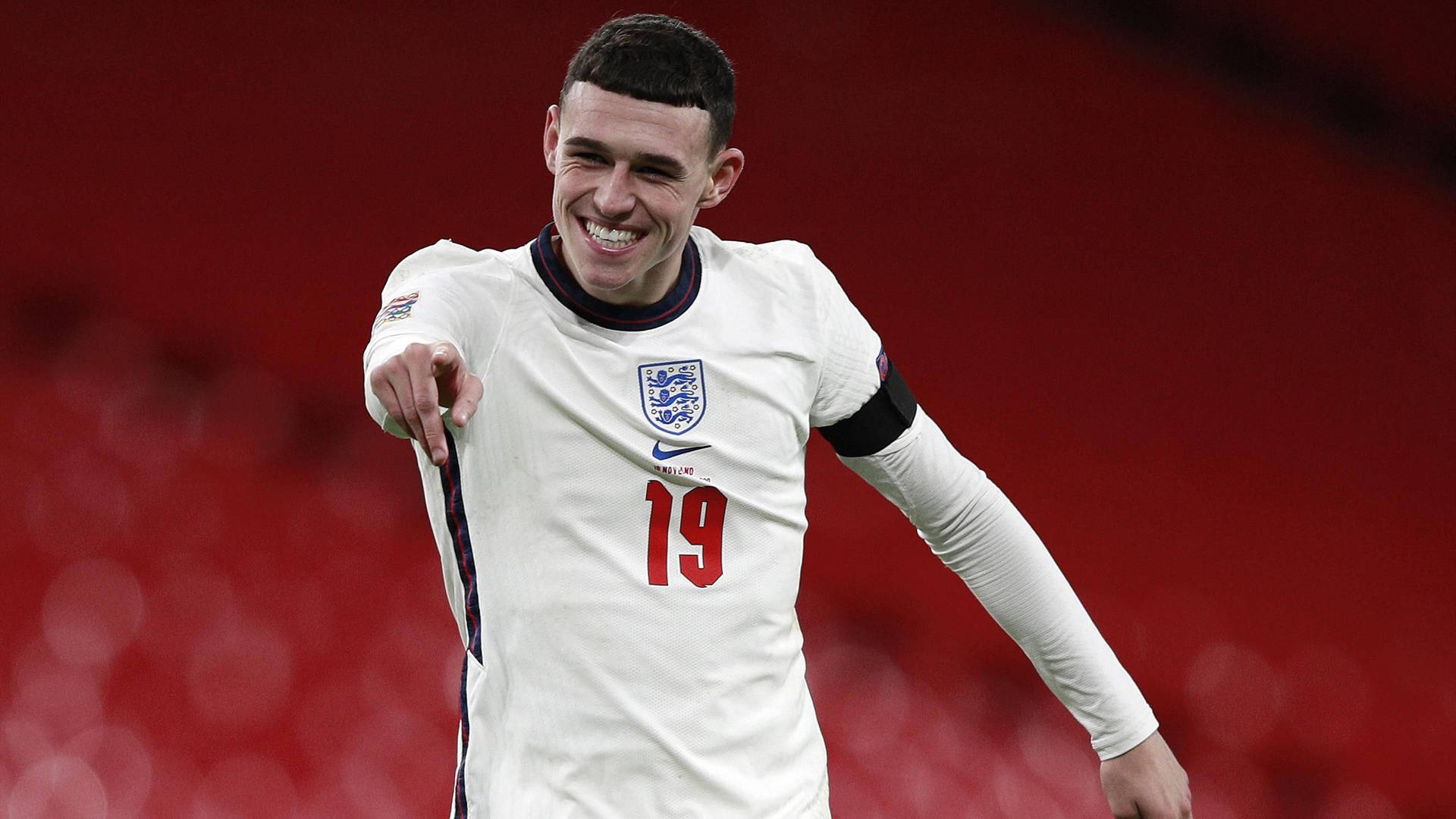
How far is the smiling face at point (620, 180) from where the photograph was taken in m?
1.03

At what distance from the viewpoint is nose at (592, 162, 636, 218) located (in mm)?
1021

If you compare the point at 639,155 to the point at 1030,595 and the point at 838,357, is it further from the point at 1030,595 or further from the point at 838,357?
the point at 1030,595

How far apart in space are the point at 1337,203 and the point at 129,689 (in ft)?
6.58

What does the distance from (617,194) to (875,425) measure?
1.00 ft

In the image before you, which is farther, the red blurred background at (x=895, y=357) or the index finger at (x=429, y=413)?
the red blurred background at (x=895, y=357)

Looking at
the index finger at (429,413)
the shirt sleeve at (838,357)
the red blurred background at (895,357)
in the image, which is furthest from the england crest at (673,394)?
the red blurred background at (895,357)

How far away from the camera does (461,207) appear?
2.19m

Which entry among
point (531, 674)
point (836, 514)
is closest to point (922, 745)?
point (836, 514)

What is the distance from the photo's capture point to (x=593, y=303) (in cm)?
108

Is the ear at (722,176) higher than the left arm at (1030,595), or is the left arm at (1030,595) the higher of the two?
the ear at (722,176)

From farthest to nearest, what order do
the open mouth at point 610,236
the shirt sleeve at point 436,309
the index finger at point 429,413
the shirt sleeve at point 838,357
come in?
the shirt sleeve at point 838,357 → the open mouth at point 610,236 → the shirt sleeve at point 436,309 → the index finger at point 429,413

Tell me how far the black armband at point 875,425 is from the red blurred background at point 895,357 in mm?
1040

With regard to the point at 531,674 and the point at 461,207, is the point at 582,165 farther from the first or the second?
the point at 461,207

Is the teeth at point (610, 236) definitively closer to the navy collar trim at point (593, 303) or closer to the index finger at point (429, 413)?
the navy collar trim at point (593, 303)
